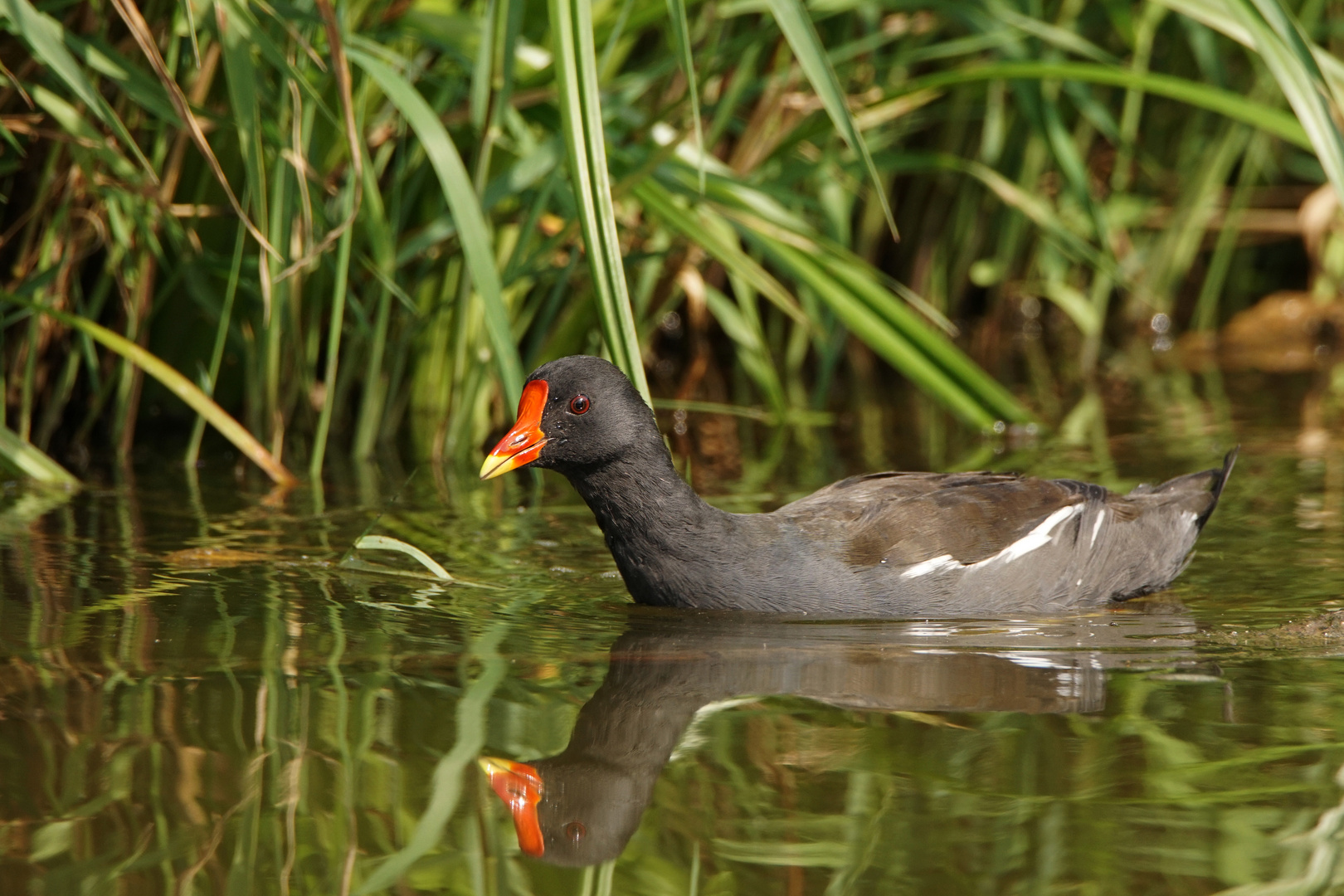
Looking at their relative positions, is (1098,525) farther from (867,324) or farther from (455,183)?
(455,183)

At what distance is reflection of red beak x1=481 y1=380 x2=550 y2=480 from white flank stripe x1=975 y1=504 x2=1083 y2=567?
97 centimetres

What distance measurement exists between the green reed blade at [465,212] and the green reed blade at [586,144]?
431 mm

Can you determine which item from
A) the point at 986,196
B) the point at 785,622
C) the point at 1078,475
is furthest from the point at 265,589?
the point at 986,196

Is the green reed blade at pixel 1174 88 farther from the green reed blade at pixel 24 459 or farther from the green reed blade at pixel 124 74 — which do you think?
the green reed blade at pixel 24 459

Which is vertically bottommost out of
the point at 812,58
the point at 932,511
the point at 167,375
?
the point at 932,511

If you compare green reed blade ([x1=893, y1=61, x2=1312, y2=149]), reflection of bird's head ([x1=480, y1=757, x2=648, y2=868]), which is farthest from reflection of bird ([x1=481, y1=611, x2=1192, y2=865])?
green reed blade ([x1=893, y1=61, x2=1312, y2=149])

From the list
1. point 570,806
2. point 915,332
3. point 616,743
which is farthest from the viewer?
point 915,332

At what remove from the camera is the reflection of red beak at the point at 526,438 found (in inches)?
130

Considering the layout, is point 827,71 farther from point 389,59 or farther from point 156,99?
point 156,99

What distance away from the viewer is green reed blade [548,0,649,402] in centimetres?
284

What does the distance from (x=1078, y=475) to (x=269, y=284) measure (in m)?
2.40

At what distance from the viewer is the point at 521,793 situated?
2160mm

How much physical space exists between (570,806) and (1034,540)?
1662 mm

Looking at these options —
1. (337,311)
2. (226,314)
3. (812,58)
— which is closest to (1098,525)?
(812,58)
